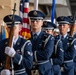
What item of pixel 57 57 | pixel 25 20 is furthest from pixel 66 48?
Result: pixel 25 20

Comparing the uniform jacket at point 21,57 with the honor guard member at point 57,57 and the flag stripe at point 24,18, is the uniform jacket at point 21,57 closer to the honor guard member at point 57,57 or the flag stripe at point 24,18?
the honor guard member at point 57,57

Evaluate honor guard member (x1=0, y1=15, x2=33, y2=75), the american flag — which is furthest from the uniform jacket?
the american flag

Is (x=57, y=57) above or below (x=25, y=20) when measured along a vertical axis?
below

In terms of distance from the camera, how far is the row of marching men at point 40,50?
15.8ft

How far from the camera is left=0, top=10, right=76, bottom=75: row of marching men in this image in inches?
190

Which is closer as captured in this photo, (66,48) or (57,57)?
(57,57)

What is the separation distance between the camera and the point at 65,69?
254 inches

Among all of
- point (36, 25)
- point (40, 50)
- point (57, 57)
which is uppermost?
point (36, 25)

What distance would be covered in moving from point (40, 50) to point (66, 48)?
1.18 meters

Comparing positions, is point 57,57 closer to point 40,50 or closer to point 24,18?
point 40,50

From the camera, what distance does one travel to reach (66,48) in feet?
21.1

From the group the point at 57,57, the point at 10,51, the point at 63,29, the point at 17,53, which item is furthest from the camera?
the point at 63,29

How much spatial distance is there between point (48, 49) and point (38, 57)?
18 cm

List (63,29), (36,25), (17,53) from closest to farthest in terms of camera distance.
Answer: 1. (17,53)
2. (36,25)
3. (63,29)
